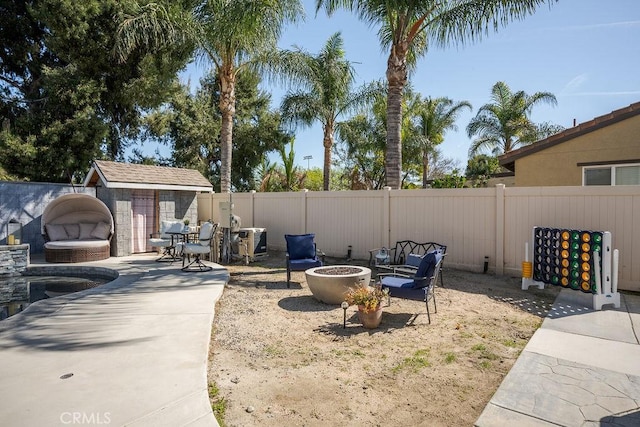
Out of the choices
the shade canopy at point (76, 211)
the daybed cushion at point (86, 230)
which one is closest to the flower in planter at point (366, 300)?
the shade canopy at point (76, 211)

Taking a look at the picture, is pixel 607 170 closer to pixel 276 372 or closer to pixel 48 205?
pixel 276 372

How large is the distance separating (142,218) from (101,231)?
4.10ft

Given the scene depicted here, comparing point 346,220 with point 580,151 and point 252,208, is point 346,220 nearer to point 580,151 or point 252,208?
point 252,208

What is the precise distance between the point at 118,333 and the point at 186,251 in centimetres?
439

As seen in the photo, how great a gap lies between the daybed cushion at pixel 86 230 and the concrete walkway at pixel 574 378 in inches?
454

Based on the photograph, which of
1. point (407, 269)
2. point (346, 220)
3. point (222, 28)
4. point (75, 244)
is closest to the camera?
point (407, 269)

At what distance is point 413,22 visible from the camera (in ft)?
33.8

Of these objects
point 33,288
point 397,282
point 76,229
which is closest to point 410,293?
point 397,282

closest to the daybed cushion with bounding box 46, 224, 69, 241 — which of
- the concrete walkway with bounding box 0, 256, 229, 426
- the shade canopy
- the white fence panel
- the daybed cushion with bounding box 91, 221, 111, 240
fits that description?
the shade canopy

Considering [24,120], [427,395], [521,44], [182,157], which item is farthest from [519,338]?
[182,157]

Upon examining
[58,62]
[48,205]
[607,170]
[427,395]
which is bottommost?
[427,395]

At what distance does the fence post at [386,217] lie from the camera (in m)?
9.74

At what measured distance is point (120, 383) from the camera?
11.3 feet

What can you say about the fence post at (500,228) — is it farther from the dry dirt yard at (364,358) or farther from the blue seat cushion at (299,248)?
the blue seat cushion at (299,248)
